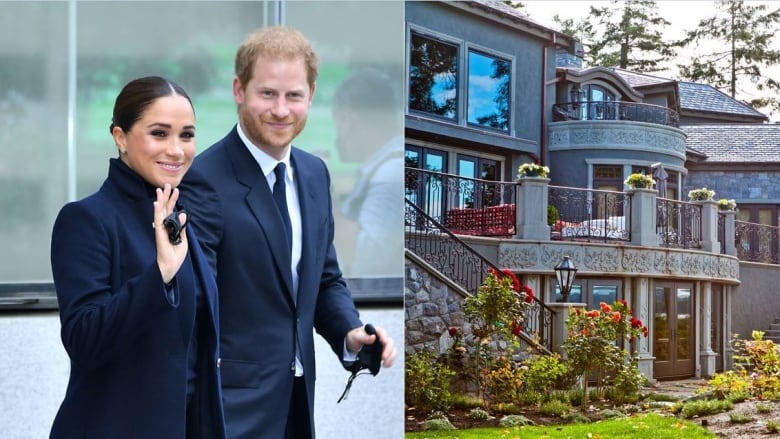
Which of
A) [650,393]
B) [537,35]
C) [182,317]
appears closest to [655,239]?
[650,393]

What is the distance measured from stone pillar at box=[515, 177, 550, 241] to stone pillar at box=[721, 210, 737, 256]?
0.76m

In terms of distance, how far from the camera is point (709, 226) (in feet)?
12.9

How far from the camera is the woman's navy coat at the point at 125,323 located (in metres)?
1.65

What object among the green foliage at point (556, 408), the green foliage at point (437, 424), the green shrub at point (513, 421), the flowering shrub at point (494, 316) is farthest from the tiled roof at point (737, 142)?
the green foliage at point (437, 424)

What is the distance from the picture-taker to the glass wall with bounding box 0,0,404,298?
11.2 feet

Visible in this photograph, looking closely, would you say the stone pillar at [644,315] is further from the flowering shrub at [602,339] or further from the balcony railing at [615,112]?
the balcony railing at [615,112]

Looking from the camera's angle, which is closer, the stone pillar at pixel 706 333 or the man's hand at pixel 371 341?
the man's hand at pixel 371 341

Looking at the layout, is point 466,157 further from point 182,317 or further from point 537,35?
point 182,317

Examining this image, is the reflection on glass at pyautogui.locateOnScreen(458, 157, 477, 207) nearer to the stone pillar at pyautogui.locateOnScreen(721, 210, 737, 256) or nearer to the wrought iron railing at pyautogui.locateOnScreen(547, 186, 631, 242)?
the wrought iron railing at pyautogui.locateOnScreen(547, 186, 631, 242)

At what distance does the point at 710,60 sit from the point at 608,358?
1430 mm

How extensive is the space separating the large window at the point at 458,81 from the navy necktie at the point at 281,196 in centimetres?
162

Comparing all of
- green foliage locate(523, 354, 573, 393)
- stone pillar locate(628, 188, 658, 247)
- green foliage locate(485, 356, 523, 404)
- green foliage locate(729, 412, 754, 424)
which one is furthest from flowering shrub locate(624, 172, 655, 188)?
green foliage locate(729, 412, 754, 424)

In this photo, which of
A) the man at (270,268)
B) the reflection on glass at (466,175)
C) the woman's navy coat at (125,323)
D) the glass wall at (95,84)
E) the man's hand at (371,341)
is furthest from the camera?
the reflection on glass at (466,175)

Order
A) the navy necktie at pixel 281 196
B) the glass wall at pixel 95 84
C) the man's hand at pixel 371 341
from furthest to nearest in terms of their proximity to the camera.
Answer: the glass wall at pixel 95 84, the navy necktie at pixel 281 196, the man's hand at pixel 371 341
